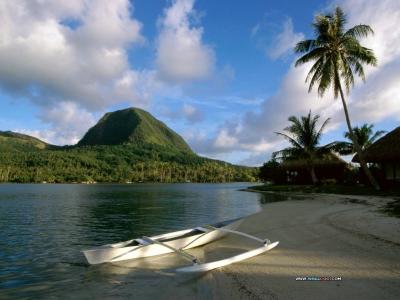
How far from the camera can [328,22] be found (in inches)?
1219

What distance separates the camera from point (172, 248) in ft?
35.6

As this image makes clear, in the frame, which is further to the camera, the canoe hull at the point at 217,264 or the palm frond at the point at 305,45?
the palm frond at the point at 305,45

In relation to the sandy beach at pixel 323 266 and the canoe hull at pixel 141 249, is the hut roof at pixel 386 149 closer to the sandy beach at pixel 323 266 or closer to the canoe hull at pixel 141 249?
the sandy beach at pixel 323 266

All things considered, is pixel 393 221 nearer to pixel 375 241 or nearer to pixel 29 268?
pixel 375 241

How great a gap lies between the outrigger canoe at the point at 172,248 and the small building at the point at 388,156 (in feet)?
77.2

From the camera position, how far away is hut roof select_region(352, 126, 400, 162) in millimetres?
31219

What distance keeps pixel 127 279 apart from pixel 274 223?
10089 millimetres

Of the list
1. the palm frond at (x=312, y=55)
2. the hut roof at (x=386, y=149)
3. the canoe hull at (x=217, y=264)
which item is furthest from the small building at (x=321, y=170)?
the canoe hull at (x=217, y=264)

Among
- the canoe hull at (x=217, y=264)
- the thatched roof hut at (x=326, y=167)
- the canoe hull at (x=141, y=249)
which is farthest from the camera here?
the thatched roof hut at (x=326, y=167)

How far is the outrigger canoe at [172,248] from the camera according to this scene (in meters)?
9.77

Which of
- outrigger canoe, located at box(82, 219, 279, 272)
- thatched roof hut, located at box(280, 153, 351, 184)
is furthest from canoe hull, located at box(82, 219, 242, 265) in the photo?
thatched roof hut, located at box(280, 153, 351, 184)

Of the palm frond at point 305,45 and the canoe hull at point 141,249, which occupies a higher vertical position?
the palm frond at point 305,45

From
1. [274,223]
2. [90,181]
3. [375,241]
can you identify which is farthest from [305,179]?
[90,181]

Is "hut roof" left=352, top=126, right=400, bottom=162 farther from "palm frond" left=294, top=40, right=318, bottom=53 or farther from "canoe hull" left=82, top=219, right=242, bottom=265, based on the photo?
"canoe hull" left=82, top=219, right=242, bottom=265
